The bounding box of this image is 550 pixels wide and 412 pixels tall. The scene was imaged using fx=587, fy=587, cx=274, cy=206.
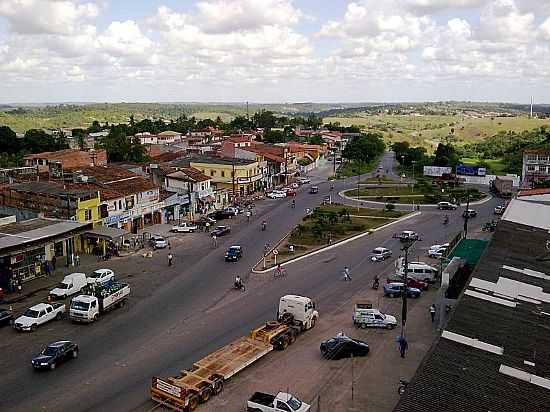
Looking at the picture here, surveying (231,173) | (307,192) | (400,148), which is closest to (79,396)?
(231,173)

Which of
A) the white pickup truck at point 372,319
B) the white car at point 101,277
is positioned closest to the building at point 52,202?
the white car at point 101,277

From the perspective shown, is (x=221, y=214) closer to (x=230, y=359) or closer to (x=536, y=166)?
(x=230, y=359)

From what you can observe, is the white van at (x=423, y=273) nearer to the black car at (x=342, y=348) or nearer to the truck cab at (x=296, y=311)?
the truck cab at (x=296, y=311)

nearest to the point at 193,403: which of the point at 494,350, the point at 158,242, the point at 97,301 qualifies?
the point at 494,350

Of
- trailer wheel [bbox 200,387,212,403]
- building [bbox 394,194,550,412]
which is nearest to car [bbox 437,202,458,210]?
building [bbox 394,194,550,412]

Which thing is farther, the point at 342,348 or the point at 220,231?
the point at 220,231

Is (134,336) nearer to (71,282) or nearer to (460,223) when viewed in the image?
(71,282)
